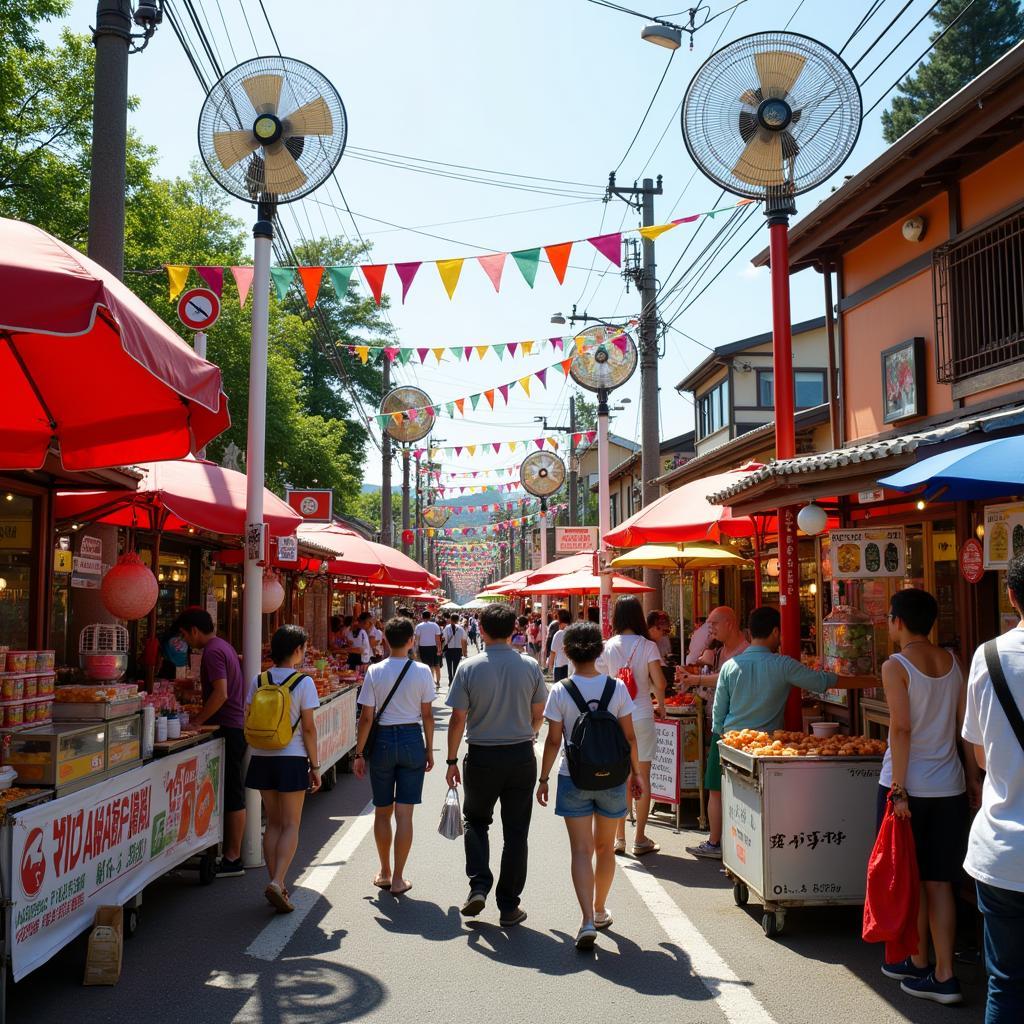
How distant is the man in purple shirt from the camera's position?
7.83 meters

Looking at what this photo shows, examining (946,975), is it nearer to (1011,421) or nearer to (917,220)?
(1011,421)

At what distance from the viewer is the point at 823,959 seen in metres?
5.71

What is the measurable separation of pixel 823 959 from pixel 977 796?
1353mm

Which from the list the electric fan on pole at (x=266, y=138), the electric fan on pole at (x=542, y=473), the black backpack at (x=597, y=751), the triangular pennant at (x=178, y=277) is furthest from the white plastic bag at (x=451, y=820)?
the electric fan on pole at (x=542, y=473)

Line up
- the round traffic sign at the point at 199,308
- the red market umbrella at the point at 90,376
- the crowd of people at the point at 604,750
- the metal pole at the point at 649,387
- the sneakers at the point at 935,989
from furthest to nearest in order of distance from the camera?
the metal pole at the point at 649,387, the round traffic sign at the point at 199,308, the sneakers at the point at 935,989, the red market umbrella at the point at 90,376, the crowd of people at the point at 604,750

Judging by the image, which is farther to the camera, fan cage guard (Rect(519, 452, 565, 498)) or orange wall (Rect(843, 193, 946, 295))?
fan cage guard (Rect(519, 452, 565, 498))

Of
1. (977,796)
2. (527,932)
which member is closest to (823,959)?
(977,796)

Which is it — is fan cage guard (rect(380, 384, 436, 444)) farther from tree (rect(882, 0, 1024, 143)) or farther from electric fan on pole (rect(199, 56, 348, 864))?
tree (rect(882, 0, 1024, 143))

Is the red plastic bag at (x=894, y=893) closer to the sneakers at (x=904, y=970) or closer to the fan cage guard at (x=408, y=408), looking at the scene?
the sneakers at (x=904, y=970)

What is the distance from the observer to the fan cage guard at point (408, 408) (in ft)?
67.7

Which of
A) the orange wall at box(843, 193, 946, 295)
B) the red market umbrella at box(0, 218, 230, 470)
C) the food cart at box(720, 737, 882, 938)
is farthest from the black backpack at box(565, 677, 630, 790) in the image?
the orange wall at box(843, 193, 946, 295)

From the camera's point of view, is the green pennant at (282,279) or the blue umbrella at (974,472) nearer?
the blue umbrella at (974,472)

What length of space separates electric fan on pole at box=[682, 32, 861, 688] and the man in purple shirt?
195 inches

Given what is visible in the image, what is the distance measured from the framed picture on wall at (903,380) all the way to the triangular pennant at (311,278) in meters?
6.09
